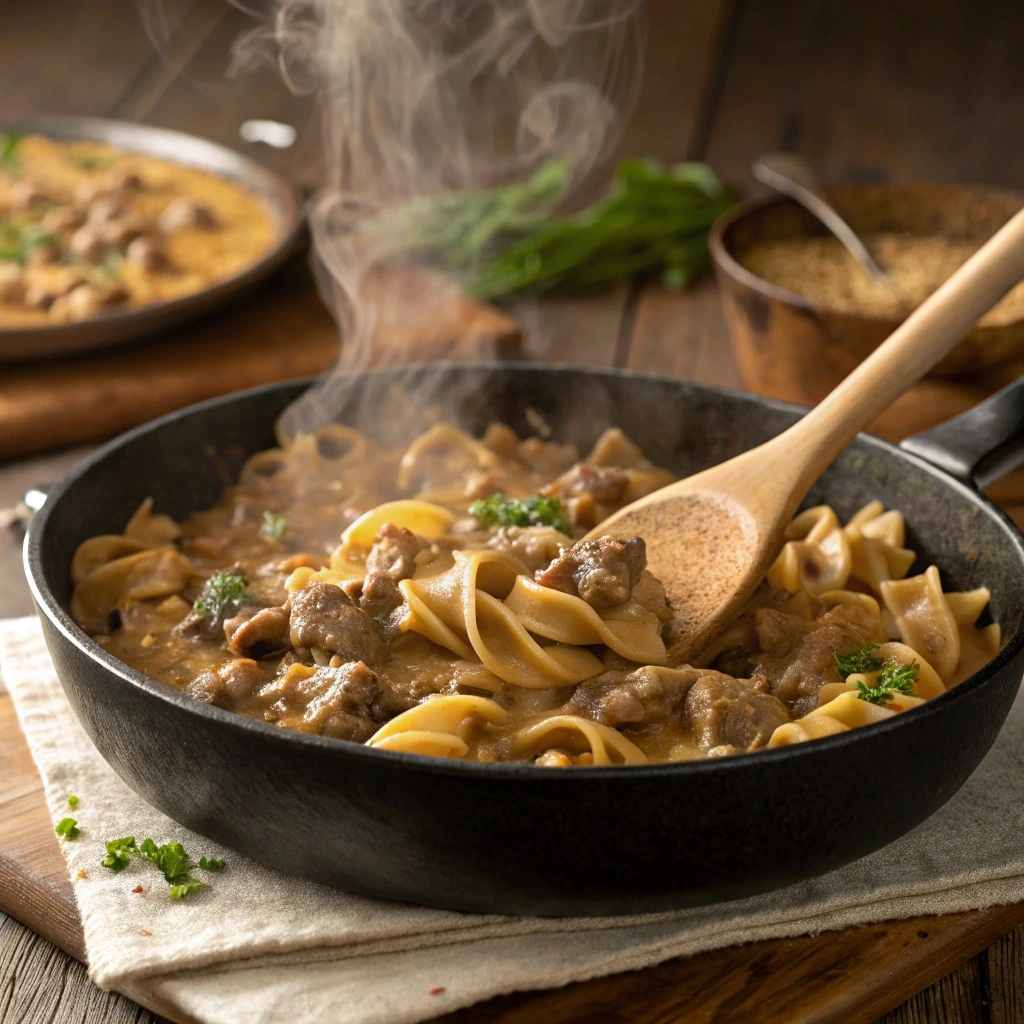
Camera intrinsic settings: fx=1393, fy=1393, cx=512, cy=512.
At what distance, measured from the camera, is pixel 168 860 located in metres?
4.03

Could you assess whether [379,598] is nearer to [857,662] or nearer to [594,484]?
[594,484]

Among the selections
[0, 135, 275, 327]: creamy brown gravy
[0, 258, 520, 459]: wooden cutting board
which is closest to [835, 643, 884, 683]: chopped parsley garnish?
[0, 258, 520, 459]: wooden cutting board

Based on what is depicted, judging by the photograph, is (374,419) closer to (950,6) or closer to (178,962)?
(178,962)

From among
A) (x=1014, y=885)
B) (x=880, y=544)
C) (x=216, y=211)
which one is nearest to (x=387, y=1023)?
(x=1014, y=885)

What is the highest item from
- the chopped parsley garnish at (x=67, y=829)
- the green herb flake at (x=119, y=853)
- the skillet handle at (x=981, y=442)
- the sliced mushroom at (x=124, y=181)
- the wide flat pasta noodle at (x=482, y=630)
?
the skillet handle at (x=981, y=442)

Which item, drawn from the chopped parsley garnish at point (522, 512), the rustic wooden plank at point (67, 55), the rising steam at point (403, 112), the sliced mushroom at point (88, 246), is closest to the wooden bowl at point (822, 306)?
the rising steam at point (403, 112)

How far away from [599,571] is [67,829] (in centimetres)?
181

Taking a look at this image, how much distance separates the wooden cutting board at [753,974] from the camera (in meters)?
3.66

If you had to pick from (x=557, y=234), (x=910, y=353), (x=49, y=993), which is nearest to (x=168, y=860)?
(x=49, y=993)

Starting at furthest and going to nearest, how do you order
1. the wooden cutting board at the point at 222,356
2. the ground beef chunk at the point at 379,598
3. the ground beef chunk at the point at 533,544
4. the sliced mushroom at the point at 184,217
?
the sliced mushroom at the point at 184,217, the wooden cutting board at the point at 222,356, the ground beef chunk at the point at 533,544, the ground beef chunk at the point at 379,598

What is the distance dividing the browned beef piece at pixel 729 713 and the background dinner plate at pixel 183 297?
4464 mm

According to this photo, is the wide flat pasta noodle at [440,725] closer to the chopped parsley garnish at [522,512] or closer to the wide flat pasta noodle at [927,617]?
the chopped parsley garnish at [522,512]

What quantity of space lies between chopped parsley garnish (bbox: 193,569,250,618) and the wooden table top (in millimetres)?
5144

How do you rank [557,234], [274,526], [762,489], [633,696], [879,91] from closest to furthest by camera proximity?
[633,696]
[762,489]
[274,526]
[557,234]
[879,91]
